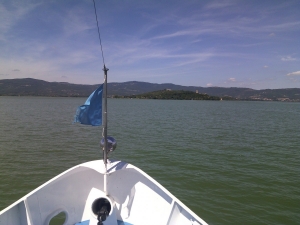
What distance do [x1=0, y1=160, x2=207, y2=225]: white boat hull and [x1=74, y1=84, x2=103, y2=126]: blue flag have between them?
1.33 m

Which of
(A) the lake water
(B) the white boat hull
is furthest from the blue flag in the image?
(A) the lake water

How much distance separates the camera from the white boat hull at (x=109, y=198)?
5.62 m

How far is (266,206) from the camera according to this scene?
9.69m

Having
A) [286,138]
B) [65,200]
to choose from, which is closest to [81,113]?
[65,200]

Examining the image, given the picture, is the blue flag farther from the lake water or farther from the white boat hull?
the lake water

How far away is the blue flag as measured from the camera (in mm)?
5625

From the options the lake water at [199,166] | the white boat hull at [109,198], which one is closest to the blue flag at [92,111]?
the white boat hull at [109,198]

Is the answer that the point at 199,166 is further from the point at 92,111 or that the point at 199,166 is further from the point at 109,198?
the point at 92,111

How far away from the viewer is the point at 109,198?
6.03 meters

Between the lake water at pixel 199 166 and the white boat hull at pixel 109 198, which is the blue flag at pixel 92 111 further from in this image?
the lake water at pixel 199 166

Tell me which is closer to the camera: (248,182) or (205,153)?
(248,182)

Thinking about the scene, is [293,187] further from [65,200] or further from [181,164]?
[65,200]

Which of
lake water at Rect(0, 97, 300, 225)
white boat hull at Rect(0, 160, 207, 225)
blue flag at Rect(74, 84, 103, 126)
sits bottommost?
lake water at Rect(0, 97, 300, 225)

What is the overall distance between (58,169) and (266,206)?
36.2 ft
